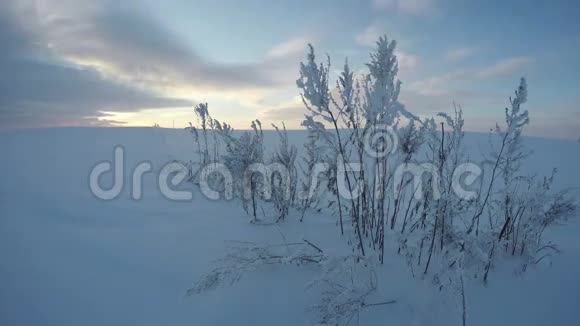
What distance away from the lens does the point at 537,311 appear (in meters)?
1.78

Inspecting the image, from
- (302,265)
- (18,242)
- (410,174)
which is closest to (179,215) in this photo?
(18,242)

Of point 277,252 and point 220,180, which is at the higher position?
point 220,180

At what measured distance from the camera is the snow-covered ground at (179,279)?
175cm

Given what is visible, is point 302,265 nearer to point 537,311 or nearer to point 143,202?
point 537,311

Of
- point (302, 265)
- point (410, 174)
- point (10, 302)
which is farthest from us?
point (410, 174)

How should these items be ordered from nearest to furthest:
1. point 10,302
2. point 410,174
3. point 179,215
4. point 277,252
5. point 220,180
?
point 10,302
point 277,252
point 410,174
point 179,215
point 220,180

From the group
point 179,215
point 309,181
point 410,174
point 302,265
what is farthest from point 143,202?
point 410,174

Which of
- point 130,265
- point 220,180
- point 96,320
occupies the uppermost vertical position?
point 220,180

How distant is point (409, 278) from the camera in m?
1.93

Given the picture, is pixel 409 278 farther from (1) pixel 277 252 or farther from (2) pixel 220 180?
(2) pixel 220 180

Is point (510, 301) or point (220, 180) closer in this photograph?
point (510, 301)

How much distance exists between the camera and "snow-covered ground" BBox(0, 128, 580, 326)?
5.74 feet

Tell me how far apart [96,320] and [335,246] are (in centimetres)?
156

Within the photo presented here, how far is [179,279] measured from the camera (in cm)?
204
